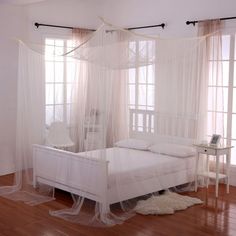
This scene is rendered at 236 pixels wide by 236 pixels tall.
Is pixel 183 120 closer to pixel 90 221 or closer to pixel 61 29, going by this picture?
pixel 90 221

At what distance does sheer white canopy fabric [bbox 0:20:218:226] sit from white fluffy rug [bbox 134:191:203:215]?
0.14m

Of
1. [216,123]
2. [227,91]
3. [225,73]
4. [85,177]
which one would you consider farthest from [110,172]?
[225,73]

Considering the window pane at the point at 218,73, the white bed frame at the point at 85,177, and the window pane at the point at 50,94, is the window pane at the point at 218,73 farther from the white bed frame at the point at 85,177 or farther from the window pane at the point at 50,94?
the window pane at the point at 50,94

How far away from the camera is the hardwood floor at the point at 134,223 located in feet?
13.9

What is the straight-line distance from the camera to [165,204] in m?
4.97

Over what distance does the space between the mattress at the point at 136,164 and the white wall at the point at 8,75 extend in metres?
1.84

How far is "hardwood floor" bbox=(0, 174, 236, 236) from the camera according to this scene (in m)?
4.23

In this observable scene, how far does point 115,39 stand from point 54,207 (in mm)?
2150

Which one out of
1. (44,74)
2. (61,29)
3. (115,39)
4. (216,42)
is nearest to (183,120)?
(216,42)

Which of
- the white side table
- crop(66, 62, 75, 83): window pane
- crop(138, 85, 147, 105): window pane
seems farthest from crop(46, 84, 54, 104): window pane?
the white side table

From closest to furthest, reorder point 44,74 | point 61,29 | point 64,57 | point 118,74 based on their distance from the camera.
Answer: point 118,74, point 64,57, point 44,74, point 61,29

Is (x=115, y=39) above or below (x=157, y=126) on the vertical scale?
above

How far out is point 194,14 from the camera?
629cm

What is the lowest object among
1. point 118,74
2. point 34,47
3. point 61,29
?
point 118,74
